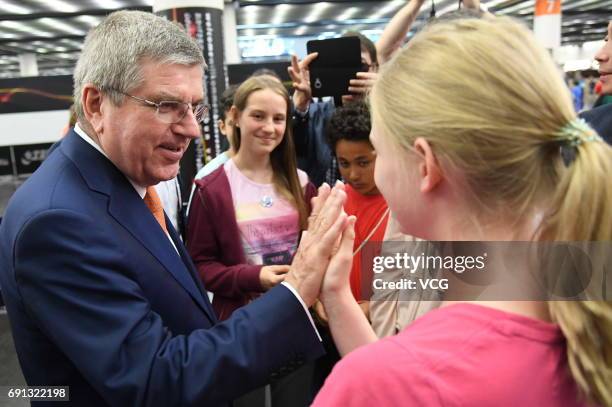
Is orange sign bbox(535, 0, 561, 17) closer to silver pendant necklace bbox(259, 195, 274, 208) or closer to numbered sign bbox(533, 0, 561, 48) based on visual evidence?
numbered sign bbox(533, 0, 561, 48)

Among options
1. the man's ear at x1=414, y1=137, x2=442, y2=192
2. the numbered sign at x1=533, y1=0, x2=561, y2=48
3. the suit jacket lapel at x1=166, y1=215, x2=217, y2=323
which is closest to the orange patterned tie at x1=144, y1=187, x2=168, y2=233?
the suit jacket lapel at x1=166, y1=215, x2=217, y2=323

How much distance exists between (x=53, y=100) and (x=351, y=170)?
3.99m

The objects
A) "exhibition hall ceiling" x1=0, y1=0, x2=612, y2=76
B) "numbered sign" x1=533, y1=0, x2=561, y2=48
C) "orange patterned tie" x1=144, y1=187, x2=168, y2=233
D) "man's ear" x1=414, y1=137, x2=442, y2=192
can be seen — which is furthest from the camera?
"exhibition hall ceiling" x1=0, y1=0, x2=612, y2=76

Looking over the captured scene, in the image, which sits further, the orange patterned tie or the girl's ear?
the girl's ear

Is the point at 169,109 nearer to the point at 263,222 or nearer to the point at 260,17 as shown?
the point at 263,222

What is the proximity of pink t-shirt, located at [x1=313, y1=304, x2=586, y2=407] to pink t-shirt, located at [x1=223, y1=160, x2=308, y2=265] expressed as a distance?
1.38 metres

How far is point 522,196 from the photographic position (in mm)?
673

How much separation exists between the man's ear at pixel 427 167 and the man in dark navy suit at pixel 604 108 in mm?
1397

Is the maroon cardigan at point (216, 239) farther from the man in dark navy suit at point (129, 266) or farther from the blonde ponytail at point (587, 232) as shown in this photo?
the blonde ponytail at point (587, 232)

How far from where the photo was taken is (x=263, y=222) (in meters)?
2.02

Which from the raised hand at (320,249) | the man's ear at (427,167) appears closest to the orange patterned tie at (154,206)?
the raised hand at (320,249)

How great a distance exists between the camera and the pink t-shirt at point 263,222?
1996 mm

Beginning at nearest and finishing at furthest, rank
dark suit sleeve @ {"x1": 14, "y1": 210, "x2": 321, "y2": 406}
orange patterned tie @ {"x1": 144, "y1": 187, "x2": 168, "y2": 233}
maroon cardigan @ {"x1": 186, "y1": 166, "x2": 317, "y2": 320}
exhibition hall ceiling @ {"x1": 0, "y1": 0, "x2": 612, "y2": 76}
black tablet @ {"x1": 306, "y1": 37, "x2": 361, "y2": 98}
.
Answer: dark suit sleeve @ {"x1": 14, "y1": 210, "x2": 321, "y2": 406}
orange patterned tie @ {"x1": 144, "y1": 187, "x2": 168, "y2": 233}
maroon cardigan @ {"x1": 186, "y1": 166, "x2": 317, "y2": 320}
black tablet @ {"x1": 306, "y1": 37, "x2": 361, "y2": 98}
exhibition hall ceiling @ {"x1": 0, "y1": 0, "x2": 612, "y2": 76}

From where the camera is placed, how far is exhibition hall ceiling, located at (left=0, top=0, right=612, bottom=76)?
1045 cm
